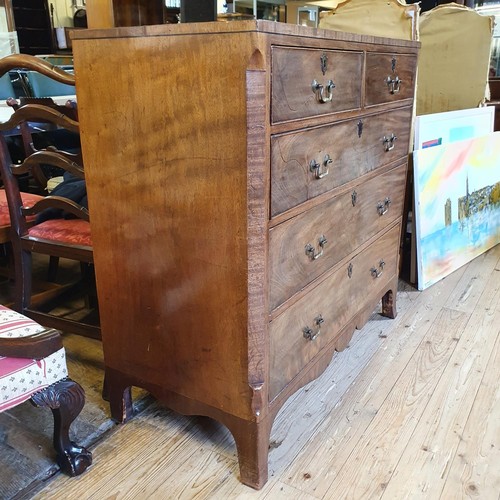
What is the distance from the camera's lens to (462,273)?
2.69 m

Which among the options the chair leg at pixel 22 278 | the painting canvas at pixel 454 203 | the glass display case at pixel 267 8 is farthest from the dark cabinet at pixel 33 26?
the painting canvas at pixel 454 203

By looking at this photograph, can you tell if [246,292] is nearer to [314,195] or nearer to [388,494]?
[314,195]

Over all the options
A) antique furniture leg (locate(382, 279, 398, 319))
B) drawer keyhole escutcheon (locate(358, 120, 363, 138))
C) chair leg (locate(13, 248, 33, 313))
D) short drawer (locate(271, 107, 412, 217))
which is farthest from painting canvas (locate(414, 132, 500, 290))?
chair leg (locate(13, 248, 33, 313))

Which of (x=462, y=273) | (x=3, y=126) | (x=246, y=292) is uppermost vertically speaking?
(x=3, y=126)

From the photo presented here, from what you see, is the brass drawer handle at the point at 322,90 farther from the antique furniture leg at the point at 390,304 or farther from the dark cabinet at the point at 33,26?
the dark cabinet at the point at 33,26

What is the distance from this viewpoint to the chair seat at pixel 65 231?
1.69 m

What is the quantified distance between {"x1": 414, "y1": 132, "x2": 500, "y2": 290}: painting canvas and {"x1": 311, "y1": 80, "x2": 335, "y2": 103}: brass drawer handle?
1.20 m

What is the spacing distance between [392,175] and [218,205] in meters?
0.95

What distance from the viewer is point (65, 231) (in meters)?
1.74

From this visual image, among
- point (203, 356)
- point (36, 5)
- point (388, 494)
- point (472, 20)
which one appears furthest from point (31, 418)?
point (36, 5)

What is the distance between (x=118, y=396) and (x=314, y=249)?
2.42 ft

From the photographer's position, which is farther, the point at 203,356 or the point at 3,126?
the point at 3,126

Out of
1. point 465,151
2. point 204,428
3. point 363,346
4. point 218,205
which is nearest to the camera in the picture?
point 218,205

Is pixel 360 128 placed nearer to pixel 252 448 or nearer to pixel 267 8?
pixel 252 448
